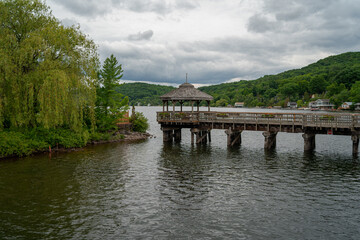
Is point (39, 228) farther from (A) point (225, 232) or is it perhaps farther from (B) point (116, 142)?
(B) point (116, 142)

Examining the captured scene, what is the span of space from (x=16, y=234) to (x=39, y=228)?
2.92 ft

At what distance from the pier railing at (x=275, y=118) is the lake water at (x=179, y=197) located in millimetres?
3430

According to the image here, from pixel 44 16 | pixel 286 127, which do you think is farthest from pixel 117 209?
pixel 44 16

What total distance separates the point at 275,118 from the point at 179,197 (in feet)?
62.1

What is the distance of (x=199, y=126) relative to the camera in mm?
37031

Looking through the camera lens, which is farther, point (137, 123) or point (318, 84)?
point (318, 84)

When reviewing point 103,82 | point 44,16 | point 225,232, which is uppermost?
point 44,16

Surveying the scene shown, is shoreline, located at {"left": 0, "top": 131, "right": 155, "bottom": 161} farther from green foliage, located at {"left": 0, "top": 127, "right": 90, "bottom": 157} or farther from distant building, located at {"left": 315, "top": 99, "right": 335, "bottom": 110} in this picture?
distant building, located at {"left": 315, "top": 99, "right": 335, "bottom": 110}

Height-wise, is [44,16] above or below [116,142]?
above

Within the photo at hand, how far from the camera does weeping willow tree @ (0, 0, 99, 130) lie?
90.7ft

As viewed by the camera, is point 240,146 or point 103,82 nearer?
point 240,146

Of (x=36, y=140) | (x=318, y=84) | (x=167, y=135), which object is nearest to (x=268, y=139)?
(x=167, y=135)

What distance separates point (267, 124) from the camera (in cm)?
3247

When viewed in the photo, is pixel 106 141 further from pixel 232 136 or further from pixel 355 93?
pixel 355 93
